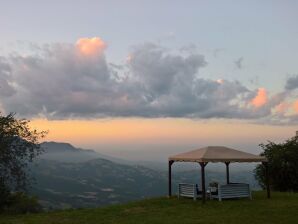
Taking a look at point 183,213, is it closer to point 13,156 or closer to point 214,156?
point 214,156

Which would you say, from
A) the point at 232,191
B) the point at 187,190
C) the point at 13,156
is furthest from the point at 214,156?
the point at 13,156

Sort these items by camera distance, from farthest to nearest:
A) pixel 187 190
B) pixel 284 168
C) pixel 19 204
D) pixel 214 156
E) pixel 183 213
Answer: pixel 284 168, pixel 187 190, pixel 19 204, pixel 214 156, pixel 183 213

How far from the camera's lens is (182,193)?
32.0 meters

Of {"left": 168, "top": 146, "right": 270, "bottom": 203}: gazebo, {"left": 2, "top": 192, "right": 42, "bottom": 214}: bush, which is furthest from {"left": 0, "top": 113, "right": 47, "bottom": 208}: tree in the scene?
{"left": 168, "top": 146, "right": 270, "bottom": 203}: gazebo

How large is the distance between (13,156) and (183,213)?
41.1 ft

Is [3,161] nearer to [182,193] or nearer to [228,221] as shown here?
[182,193]

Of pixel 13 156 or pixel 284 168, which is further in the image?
pixel 284 168

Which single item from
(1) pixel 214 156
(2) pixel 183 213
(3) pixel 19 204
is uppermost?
(1) pixel 214 156

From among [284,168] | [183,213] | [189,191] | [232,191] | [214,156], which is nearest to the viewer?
[183,213]

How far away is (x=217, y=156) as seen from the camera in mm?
29016

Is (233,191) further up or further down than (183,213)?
further up

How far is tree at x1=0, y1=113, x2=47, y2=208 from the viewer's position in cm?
2883

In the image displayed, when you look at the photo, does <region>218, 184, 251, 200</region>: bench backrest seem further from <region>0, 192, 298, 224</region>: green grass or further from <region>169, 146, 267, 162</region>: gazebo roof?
<region>169, 146, 267, 162</region>: gazebo roof

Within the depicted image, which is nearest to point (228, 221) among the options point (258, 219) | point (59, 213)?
point (258, 219)
